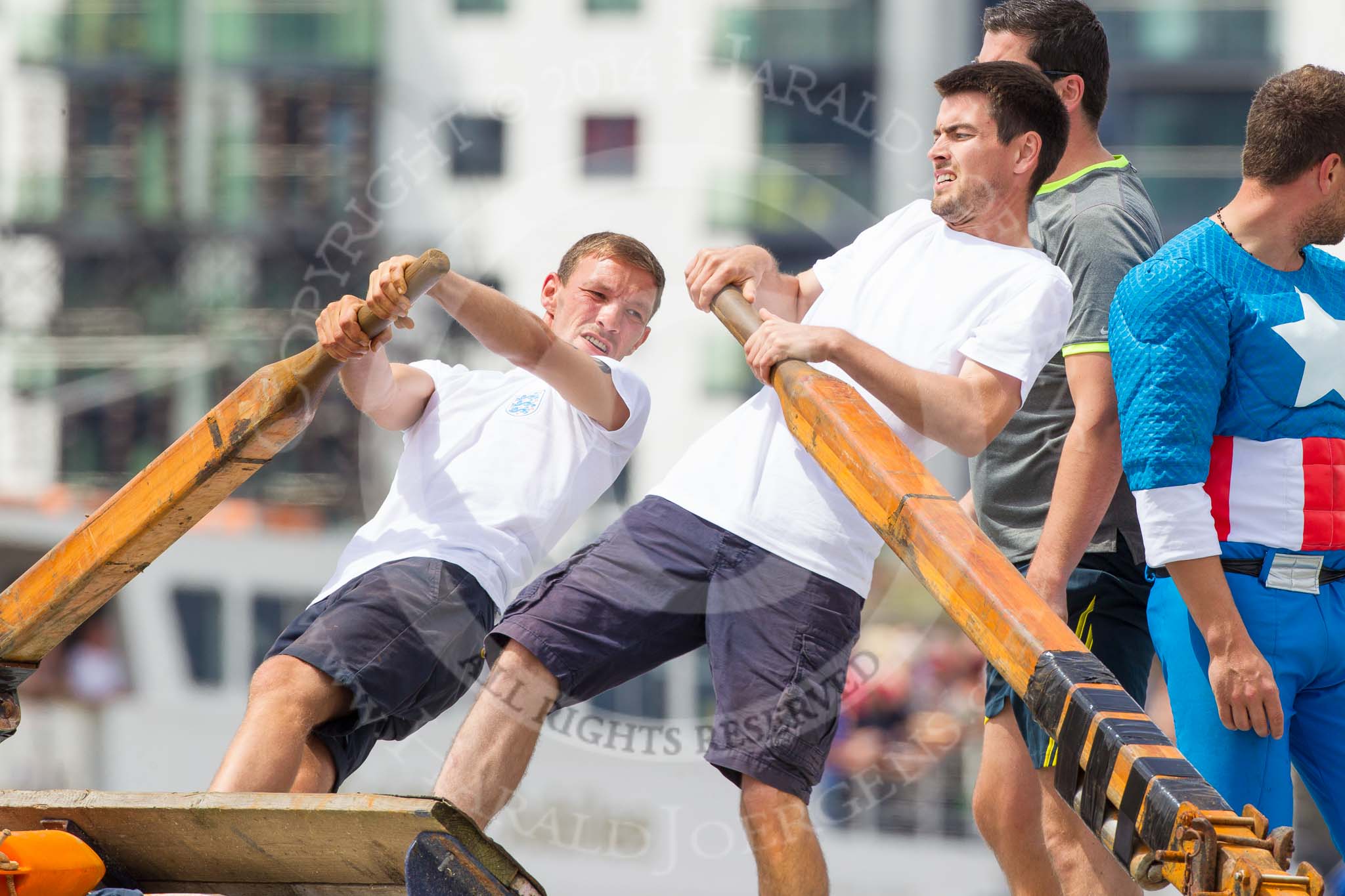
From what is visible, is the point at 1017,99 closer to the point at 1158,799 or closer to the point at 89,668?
the point at 1158,799

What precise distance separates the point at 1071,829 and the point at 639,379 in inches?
52.0

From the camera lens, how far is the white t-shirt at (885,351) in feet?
10.5

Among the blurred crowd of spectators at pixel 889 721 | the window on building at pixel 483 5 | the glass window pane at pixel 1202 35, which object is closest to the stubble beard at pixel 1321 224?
the blurred crowd of spectators at pixel 889 721

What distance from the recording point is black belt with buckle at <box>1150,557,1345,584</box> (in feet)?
9.95

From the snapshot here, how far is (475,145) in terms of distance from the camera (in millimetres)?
4371

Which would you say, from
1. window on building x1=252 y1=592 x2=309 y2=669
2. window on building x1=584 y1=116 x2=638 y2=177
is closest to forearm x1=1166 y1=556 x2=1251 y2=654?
window on building x1=584 y1=116 x2=638 y2=177

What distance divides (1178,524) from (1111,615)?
640 mm

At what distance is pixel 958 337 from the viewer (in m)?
3.22

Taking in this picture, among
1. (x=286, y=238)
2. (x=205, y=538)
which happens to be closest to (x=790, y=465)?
(x=205, y=538)

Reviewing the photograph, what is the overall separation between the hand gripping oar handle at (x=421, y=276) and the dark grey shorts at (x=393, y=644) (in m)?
→ 0.62

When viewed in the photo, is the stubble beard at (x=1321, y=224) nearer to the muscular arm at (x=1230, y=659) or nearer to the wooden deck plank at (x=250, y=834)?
the muscular arm at (x=1230, y=659)

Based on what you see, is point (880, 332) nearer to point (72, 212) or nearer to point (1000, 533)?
point (1000, 533)

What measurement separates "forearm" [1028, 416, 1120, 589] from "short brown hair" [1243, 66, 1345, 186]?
1.86 ft

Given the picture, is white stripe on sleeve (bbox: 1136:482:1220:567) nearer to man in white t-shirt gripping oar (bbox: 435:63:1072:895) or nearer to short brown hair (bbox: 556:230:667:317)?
man in white t-shirt gripping oar (bbox: 435:63:1072:895)
